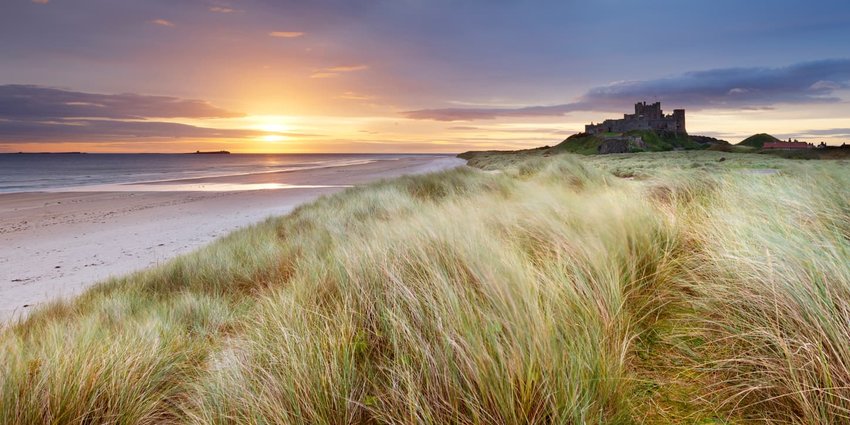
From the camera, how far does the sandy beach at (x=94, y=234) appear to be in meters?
6.37

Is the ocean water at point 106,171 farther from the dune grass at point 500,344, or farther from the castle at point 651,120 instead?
the castle at point 651,120

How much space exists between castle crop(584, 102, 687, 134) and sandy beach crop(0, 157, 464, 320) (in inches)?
4017

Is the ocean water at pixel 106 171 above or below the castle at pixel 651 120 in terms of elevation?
below

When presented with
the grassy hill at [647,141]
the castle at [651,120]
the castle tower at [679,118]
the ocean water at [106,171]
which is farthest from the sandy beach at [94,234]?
the castle tower at [679,118]

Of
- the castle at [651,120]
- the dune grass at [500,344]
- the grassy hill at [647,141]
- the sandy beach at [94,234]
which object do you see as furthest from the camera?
the castle at [651,120]

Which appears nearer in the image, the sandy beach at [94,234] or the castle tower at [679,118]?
the sandy beach at [94,234]

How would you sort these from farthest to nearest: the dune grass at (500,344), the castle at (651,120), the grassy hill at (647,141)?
the castle at (651,120)
the grassy hill at (647,141)
the dune grass at (500,344)

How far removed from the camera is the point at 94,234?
10.3 m

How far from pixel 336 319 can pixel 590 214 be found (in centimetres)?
293

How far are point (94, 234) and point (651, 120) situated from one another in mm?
112635

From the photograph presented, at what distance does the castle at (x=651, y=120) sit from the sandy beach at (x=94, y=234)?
102 m

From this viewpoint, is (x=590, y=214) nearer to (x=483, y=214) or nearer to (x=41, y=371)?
(x=483, y=214)

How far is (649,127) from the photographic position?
9781 centimetres

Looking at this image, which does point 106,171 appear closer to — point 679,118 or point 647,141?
point 647,141
